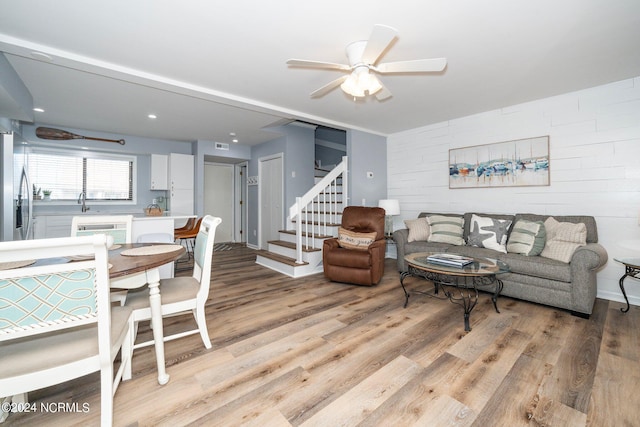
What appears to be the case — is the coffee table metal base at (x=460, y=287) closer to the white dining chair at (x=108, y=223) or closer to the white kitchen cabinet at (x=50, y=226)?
the white dining chair at (x=108, y=223)

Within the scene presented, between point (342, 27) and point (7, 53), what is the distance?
9.38ft

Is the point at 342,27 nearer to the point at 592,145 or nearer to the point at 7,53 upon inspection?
the point at 7,53

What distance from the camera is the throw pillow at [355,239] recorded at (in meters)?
3.49

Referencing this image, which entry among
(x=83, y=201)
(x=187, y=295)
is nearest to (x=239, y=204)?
(x=83, y=201)

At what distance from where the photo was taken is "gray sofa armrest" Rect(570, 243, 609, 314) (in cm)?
240

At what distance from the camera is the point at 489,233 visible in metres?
3.33

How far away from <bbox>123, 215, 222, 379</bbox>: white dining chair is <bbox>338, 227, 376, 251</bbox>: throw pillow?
198 cm

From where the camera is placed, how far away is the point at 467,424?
131 centimetres

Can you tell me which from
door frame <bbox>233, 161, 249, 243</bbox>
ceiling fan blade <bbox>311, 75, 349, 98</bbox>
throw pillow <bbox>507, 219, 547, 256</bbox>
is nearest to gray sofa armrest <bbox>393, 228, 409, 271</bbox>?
throw pillow <bbox>507, 219, 547, 256</bbox>

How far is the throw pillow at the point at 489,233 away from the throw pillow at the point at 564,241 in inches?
16.4

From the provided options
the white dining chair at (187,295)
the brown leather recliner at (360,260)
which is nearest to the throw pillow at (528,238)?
the brown leather recliner at (360,260)

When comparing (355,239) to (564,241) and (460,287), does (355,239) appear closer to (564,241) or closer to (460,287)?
(460,287)

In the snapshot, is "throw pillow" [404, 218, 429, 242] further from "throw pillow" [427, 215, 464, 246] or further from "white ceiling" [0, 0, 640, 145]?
"white ceiling" [0, 0, 640, 145]

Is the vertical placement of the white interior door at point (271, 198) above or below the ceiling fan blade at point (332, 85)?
below
